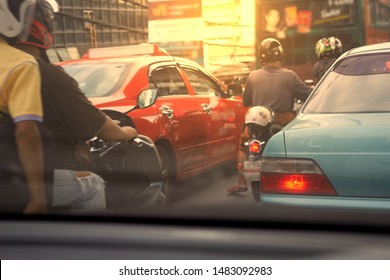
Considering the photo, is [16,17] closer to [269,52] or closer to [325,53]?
[269,52]

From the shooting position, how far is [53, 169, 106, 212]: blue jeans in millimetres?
3936

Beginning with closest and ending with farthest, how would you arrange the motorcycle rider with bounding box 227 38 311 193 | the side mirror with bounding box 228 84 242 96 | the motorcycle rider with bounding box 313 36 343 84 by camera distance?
the motorcycle rider with bounding box 227 38 311 193 < the motorcycle rider with bounding box 313 36 343 84 < the side mirror with bounding box 228 84 242 96

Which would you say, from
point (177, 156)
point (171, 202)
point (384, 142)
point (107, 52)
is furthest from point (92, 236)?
point (384, 142)

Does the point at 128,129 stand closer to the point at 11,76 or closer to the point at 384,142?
the point at 11,76

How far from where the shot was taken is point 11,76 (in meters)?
3.75

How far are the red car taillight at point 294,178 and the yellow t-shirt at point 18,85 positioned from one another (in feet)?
4.99

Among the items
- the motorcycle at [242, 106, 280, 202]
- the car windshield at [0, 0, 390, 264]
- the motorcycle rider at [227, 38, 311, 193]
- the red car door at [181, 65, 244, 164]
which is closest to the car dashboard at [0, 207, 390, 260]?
the car windshield at [0, 0, 390, 264]

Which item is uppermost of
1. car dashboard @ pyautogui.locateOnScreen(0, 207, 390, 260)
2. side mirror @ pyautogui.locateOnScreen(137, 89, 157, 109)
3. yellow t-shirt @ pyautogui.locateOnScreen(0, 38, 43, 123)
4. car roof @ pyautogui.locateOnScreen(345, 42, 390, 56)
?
car roof @ pyautogui.locateOnScreen(345, 42, 390, 56)

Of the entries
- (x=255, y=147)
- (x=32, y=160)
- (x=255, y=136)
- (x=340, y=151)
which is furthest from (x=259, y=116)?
(x=32, y=160)

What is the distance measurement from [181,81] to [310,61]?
1087 millimetres

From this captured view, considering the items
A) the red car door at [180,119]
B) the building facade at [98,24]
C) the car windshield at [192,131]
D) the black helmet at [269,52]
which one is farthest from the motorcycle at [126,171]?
the black helmet at [269,52]

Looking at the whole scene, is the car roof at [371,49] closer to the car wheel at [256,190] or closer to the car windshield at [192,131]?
the car windshield at [192,131]

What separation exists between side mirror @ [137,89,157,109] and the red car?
3 cm

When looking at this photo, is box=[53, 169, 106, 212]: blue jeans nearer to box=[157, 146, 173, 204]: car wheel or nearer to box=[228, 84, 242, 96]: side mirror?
box=[157, 146, 173, 204]: car wheel
